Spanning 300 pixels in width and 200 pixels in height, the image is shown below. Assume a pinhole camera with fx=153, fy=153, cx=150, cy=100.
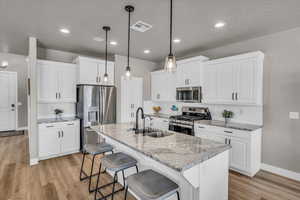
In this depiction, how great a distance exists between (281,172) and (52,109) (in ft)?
18.2

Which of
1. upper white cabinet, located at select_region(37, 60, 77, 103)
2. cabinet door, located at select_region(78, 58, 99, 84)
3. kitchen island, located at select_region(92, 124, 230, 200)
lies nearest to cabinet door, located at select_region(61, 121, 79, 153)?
→ upper white cabinet, located at select_region(37, 60, 77, 103)

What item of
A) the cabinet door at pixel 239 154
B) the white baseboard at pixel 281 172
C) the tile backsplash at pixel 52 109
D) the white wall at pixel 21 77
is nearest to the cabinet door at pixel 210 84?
the cabinet door at pixel 239 154

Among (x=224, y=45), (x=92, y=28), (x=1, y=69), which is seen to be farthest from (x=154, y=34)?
(x=1, y=69)

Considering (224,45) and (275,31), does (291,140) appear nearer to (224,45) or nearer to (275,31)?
(275,31)

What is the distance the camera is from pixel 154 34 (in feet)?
10.7

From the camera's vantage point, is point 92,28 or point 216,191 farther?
point 92,28

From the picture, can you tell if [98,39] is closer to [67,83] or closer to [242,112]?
[67,83]

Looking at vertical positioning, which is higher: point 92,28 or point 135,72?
point 92,28

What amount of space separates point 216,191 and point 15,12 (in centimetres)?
381

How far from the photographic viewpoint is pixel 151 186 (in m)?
1.44

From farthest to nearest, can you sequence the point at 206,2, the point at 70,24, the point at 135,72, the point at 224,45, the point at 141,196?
1. the point at 135,72
2. the point at 224,45
3. the point at 70,24
4. the point at 206,2
5. the point at 141,196

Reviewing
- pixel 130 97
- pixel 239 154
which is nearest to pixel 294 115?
pixel 239 154

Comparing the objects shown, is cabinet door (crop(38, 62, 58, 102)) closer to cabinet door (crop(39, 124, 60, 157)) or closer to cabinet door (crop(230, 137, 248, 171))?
cabinet door (crop(39, 124, 60, 157))

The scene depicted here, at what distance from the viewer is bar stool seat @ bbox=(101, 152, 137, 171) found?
74.9 inches
